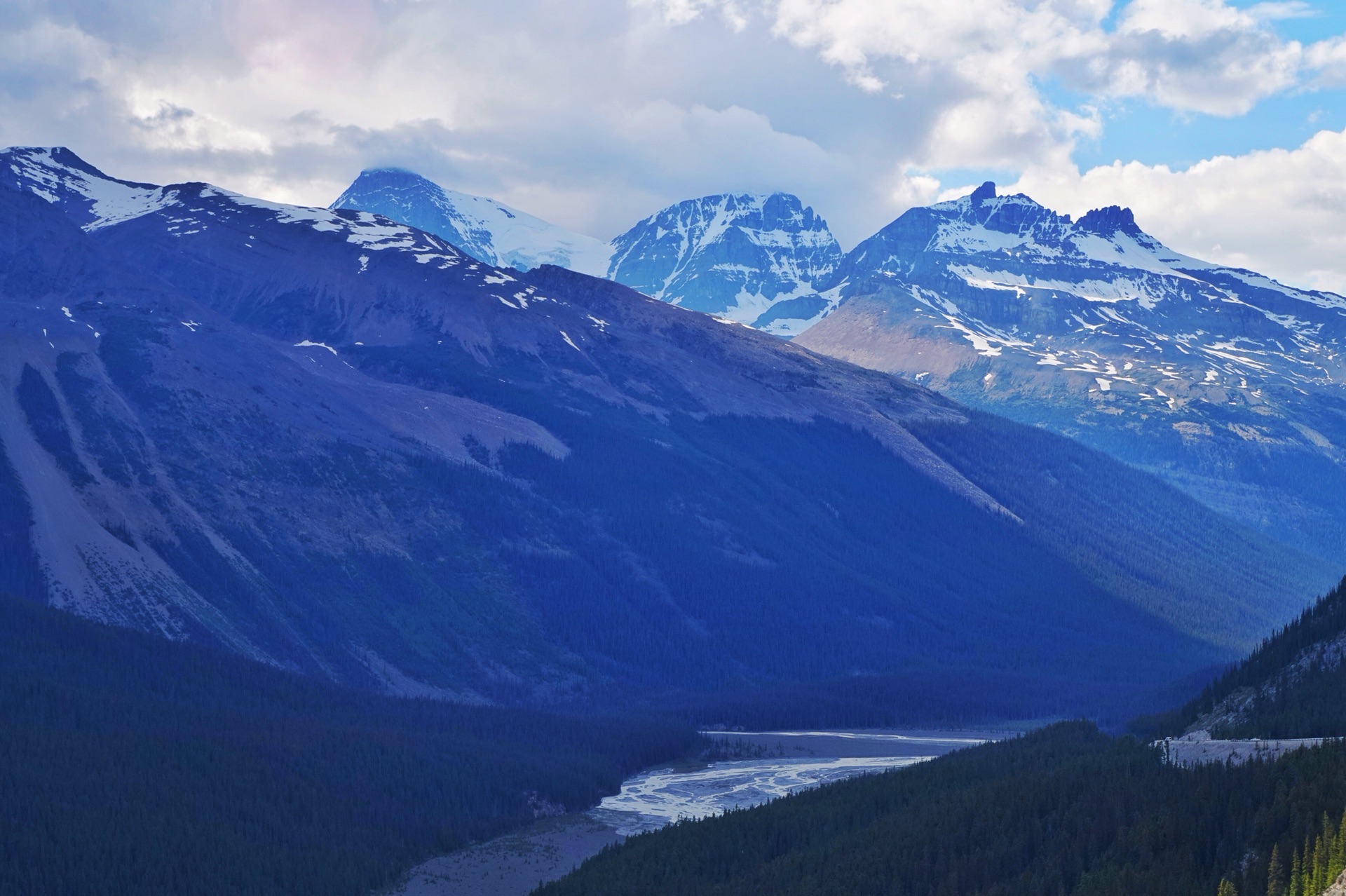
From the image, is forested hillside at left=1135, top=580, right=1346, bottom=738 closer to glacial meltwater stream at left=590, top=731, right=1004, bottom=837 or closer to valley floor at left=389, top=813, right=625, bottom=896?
glacial meltwater stream at left=590, top=731, right=1004, bottom=837

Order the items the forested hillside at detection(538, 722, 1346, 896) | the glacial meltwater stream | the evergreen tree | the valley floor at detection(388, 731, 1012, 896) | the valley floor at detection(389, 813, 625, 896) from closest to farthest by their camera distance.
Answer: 1. the evergreen tree
2. the forested hillside at detection(538, 722, 1346, 896)
3. the valley floor at detection(389, 813, 625, 896)
4. the valley floor at detection(388, 731, 1012, 896)
5. the glacial meltwater stream

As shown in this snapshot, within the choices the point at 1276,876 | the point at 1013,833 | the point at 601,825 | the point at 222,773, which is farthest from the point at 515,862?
the point at 1276,876

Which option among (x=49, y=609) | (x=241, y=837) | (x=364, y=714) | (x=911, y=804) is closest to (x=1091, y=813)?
(x=911, y=804)

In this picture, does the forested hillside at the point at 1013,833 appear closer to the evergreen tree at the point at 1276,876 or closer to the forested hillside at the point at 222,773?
the evergreen tree at the point at 1276,876

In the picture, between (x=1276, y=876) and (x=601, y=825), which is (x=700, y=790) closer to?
(x=601, y=825)

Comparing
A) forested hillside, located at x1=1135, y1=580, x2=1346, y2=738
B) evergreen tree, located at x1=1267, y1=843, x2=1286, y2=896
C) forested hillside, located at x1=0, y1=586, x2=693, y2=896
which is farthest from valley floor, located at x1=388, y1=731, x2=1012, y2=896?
evergreen tree, located at x1=1267, y1=843, x2=1286, y2=896

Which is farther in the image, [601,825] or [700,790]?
[700,790]

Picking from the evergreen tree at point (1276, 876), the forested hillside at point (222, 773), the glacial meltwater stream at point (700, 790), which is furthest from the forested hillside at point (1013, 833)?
the forested hillside at point (222, 773)
